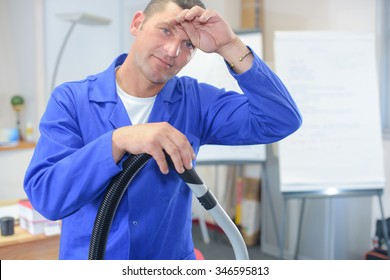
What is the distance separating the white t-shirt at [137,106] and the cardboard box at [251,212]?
6.76 ft

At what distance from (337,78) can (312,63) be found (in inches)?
6.2

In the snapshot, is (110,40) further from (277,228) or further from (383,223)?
(383,223)

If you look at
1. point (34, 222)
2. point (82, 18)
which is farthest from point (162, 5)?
point (82, 18)

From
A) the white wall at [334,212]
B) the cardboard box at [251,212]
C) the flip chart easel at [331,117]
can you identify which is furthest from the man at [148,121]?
the cardboard box at [251,212]

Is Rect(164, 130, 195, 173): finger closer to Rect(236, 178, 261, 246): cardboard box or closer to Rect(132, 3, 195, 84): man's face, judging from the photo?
Rect(132, 3, 195, 84): man's face

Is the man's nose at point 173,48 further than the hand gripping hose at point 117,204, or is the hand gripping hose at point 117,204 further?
the man's nose at point 173,48

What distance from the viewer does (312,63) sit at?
2.18 m

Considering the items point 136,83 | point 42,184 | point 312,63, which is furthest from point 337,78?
point 42,184

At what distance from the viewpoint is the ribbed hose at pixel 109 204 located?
0.77m

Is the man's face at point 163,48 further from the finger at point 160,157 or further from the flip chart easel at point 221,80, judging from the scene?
the flip chart easel at point 221,80

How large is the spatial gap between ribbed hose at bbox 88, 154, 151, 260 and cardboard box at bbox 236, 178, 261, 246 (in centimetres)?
224

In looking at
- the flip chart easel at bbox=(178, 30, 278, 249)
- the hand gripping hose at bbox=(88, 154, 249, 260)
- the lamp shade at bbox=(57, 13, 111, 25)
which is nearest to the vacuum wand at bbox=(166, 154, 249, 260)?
the hand gripping hose at bbox=(88, 154, 249, 260)

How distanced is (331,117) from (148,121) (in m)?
1.45
